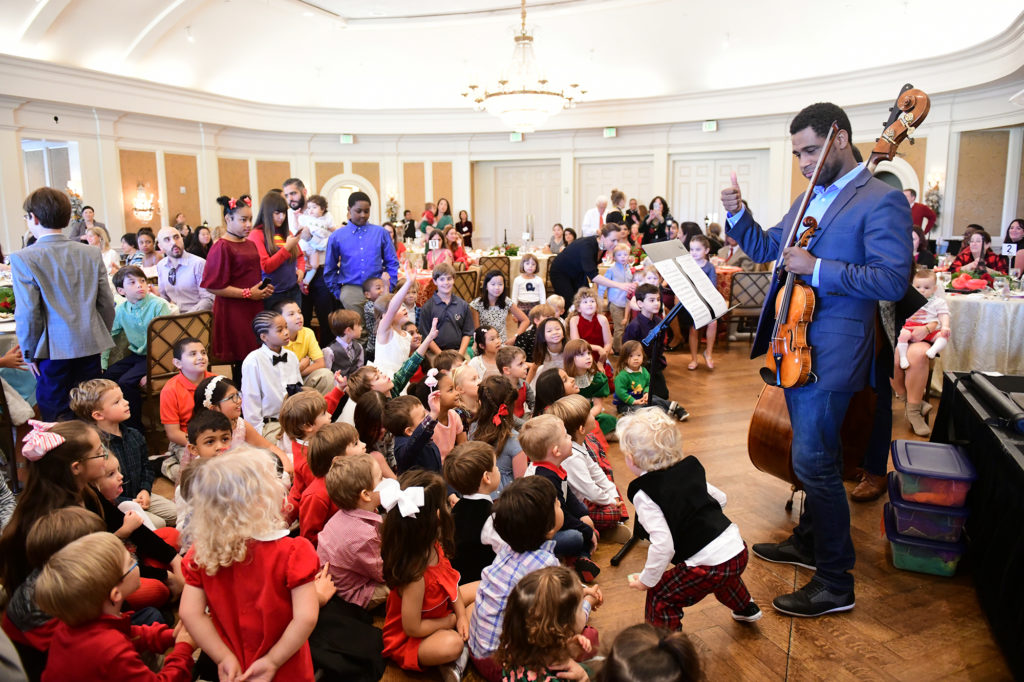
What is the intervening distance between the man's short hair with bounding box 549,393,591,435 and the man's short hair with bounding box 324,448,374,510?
98 cm

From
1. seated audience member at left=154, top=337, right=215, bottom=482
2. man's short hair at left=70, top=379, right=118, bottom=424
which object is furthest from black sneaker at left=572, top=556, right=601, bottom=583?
man's short hair at left=70, top=379, right=118, bottom=424

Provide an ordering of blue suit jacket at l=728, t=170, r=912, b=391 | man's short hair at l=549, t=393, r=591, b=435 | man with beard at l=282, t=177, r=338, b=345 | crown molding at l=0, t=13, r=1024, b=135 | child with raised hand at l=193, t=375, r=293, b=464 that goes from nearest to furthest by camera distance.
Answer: blue suit jacket at l=728, t=170, r=912, b=391
man's short hair at l=549, t=393, r=591, b=435
child with raised hand at l=193, t=375, r=293, b=464
man with beard at l=282, t=177, r=338, b=345
crown molding at l=0, t=13, r=1024, b=135

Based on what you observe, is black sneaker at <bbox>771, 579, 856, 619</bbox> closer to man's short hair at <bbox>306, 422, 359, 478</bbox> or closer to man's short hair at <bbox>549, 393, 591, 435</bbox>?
man's short hair at <bbox>549, 393, 591, 435</bbox>

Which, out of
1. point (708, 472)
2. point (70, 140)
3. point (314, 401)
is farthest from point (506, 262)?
point (70, 140)

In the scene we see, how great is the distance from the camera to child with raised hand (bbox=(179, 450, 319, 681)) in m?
1.75

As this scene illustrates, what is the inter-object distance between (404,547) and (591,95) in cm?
1268

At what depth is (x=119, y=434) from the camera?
3.06 meters

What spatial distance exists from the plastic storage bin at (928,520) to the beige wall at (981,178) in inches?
339

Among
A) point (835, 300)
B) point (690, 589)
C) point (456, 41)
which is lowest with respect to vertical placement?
point (690, 589)

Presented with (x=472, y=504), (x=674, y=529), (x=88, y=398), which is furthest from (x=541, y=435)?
(x=88, y=398)

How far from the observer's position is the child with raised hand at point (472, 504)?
240cm

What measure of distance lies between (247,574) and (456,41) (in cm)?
1223

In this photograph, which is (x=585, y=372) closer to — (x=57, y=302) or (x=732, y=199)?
(x=732, y=199)

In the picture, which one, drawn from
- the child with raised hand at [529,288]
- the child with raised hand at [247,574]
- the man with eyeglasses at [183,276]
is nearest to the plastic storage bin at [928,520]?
the child with raised hand at [247,574]
